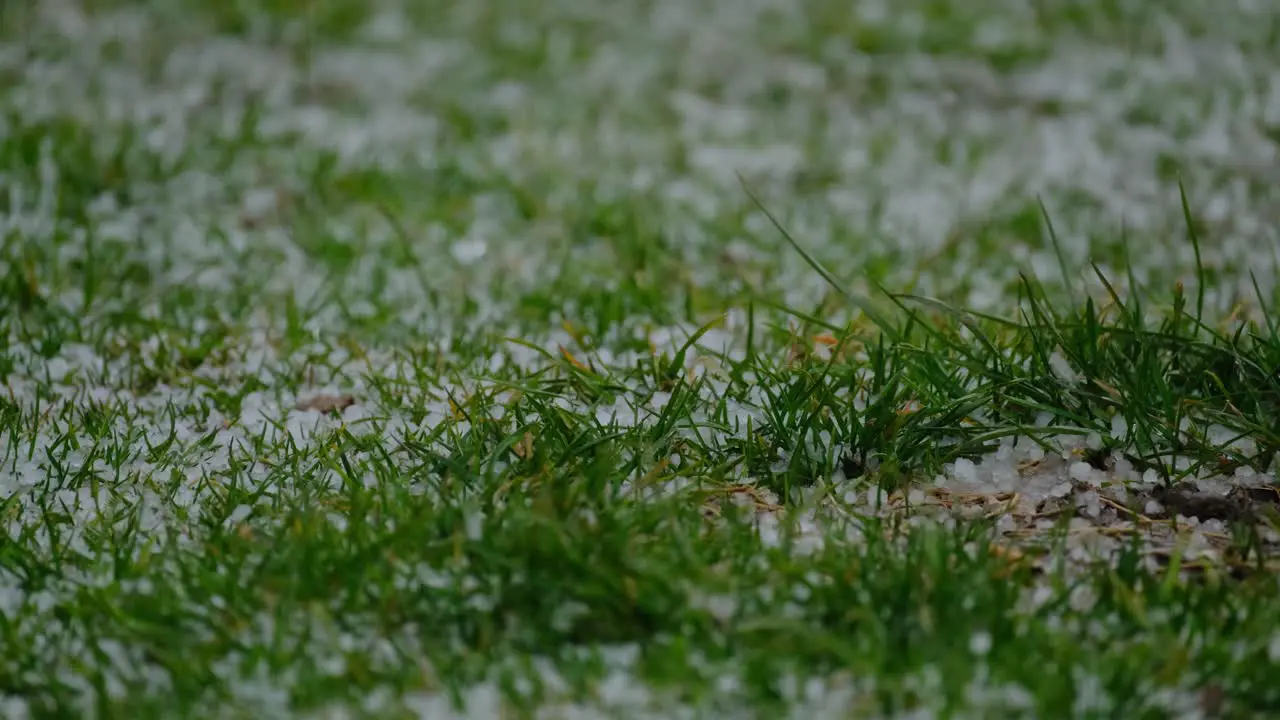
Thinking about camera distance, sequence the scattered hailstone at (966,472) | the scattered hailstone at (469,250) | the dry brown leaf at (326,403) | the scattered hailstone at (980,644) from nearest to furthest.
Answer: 1. the scattered hailstone at (980,644)
2. the scattered hailstone at (966,472)
3. the dry brown leaf at (326,403)
4. the scattered hailstone at (469,250)

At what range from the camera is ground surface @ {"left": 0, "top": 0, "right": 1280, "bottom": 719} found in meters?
2.16

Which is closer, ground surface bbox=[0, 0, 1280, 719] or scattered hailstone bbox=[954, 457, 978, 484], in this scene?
ground surface bbox=[0, 0, 1280, 719]

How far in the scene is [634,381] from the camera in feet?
10.5

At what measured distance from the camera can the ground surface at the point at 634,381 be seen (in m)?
2.16

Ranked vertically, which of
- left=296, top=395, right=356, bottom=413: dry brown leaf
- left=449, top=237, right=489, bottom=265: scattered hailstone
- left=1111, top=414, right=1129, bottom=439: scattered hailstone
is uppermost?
left=449, top=237, right=489, bottom=265: scattered hailstone

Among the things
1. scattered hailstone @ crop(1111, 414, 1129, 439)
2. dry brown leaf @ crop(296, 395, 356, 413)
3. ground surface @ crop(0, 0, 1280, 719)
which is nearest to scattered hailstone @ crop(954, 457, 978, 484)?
ground surface @ crop(0, 0, 1280, 719)

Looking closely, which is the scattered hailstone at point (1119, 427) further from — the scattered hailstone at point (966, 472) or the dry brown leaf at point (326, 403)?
the dry brown leaf at point (326, 403)

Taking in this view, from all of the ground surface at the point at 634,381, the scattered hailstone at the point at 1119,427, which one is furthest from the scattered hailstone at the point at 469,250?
the scattered hailstone at the point at 1119,427

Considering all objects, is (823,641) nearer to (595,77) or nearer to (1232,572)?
(1232,572)

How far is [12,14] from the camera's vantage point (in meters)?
5.98

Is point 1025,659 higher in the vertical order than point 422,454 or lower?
lower

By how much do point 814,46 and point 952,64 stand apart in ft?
2.05

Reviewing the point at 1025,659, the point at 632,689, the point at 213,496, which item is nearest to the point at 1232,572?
the point at 1025,659

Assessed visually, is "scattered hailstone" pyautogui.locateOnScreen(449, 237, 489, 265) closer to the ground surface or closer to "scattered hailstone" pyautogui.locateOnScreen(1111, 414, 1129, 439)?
the ground surface
